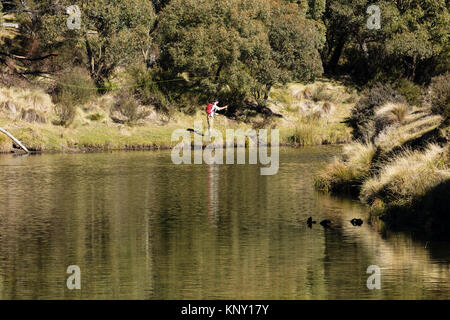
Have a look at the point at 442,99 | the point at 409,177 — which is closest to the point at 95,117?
the point at 442,99

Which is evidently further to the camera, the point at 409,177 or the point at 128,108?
the point at 128,108

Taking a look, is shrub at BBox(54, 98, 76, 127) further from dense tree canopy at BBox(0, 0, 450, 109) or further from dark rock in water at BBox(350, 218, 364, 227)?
dark rock in water at BBox(350, 218, 364, 227)

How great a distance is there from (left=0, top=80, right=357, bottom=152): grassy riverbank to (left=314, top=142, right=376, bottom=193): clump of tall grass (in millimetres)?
26390

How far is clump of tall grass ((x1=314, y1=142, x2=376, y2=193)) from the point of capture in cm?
3312

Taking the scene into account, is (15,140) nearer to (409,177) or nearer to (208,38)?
(208,38)

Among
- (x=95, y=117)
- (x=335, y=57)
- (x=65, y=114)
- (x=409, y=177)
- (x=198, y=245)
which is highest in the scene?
(x=335, y=57)

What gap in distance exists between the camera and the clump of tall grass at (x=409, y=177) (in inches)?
Answer: 991

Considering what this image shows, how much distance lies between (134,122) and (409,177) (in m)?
39.7

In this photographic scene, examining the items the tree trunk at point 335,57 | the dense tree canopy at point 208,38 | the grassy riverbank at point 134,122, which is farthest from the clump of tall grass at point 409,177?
the tree trunk at point 335,57

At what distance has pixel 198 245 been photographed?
22062 mm

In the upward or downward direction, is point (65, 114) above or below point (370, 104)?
below
